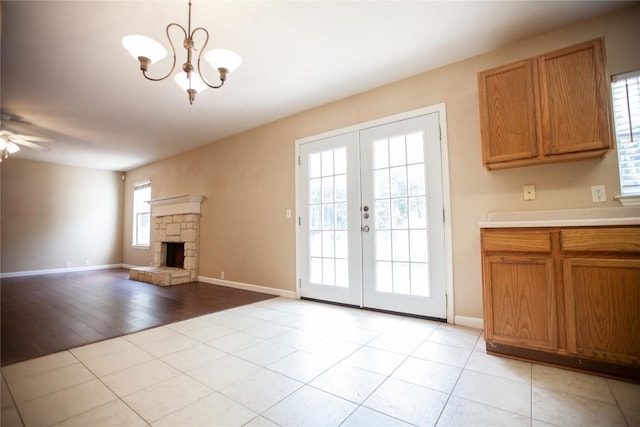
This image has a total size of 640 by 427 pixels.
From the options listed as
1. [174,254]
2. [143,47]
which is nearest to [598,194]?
[143,47]

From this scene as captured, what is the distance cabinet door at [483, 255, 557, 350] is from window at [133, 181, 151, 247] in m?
7.13

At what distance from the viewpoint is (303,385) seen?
170cm

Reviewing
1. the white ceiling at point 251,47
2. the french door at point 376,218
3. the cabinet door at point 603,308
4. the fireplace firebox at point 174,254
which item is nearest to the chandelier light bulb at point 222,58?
the white ceiling at point 251,47

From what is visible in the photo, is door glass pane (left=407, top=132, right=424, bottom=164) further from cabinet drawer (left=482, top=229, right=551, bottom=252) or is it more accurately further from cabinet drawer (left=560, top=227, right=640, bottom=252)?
cabinet drawer (left=560, top=227, right=640, bottom=252)

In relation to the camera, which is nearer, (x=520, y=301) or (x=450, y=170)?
(x=520, y=301)

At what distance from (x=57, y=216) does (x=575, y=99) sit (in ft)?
30.0

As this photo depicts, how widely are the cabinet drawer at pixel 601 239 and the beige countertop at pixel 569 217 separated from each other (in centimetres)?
4

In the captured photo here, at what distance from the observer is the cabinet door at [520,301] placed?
6.21 ft

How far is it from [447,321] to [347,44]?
271 cm

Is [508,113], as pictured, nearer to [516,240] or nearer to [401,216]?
[516,240]

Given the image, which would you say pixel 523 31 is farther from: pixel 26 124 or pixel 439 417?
pixel 26 124

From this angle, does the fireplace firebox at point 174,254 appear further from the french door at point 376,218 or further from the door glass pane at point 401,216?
the door glass pane at point 401,216

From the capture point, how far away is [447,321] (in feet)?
9.07

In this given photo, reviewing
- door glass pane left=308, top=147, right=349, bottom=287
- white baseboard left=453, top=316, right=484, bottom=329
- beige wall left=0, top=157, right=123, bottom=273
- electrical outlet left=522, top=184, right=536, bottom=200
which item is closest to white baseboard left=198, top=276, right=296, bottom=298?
door glass pane left=308, top=147, right=349, bottom=287
